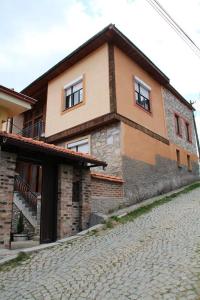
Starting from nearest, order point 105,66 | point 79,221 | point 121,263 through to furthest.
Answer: point 121,263 < point 79,221 < point 105,66

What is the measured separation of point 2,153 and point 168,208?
6.55 m

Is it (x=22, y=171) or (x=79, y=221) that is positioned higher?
(x=22, y=171)

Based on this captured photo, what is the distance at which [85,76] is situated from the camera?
14039 mm

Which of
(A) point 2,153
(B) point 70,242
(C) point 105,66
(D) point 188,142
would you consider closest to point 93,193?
(B) point 70,242

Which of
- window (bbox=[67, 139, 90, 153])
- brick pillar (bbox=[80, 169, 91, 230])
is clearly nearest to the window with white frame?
window (bbox=[67, 139, 90, 153])

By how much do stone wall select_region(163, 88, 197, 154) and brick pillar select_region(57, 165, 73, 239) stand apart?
914 cm

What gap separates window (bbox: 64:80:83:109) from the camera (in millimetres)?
14285

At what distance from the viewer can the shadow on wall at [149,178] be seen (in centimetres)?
1199

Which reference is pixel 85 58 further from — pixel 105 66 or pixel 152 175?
pixel 152 175

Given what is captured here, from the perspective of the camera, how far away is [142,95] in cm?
1482

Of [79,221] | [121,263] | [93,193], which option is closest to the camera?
[121,263]

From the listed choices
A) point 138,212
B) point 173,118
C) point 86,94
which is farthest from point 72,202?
point 173,118

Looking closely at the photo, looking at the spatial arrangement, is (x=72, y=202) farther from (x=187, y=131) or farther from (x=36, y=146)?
(x=187, y=131)

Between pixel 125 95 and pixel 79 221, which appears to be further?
pixel 125 95
